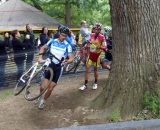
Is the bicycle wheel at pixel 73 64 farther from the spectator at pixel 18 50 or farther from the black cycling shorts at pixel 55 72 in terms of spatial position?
the black cycling shorts at pixel 55 72

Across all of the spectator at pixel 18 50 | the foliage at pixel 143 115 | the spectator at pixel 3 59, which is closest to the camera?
the foliage at pixel 143 115

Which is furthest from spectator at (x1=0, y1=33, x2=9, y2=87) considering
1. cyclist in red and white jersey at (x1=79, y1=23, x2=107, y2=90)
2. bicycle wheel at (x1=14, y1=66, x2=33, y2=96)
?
cyclist in red and white jersey at (x1=79, y1=23, x2=107, y2=90)

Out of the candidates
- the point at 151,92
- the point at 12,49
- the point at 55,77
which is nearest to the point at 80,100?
the point at 55,77

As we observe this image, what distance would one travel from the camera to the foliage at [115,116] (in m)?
6.19

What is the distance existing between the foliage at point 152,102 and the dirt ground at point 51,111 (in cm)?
92

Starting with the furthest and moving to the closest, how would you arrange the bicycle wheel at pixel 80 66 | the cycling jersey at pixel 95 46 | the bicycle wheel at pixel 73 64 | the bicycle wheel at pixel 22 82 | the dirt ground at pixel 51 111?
the bicycle wheel at pixel 73 64, the bicycle wheel at pixel 80 66, the cycling jersey at pixel 95 46, the bicycle wheel at pixel 22 82, the dirt ground at pixel 51 111

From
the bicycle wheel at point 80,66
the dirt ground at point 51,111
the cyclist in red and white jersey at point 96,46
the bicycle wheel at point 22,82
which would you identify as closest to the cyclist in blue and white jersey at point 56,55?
the dirt ground at point 51,111

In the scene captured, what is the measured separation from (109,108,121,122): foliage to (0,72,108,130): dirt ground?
0.14 meters

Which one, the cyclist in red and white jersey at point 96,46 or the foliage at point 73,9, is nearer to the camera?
the cyclist in red and white jersey at point 96,46

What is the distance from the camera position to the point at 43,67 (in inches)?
297

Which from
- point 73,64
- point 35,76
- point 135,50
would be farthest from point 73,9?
point 135,50

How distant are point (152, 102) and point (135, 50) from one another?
3.66 feet

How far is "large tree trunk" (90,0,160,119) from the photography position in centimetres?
614

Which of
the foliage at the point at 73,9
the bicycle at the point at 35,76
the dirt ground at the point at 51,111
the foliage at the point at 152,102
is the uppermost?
the foliage at the point at 73,9
